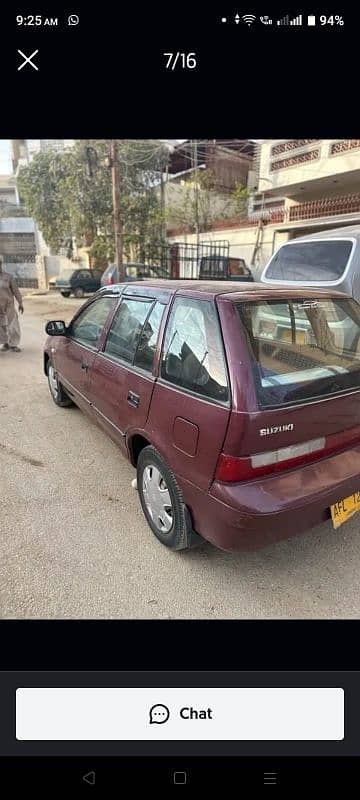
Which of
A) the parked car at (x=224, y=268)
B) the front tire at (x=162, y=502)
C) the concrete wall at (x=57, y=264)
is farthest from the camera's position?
the concrete wall at (x=57, y=264)

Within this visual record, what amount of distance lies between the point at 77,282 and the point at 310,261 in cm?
1321

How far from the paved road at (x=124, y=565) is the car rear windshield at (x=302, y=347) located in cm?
101

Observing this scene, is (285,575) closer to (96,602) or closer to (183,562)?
(183,562)

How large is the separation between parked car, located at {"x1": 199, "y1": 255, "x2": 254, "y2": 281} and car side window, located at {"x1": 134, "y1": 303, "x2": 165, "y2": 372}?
9.35m

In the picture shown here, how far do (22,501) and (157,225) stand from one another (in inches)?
664

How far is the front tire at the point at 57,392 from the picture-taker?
4297 mm

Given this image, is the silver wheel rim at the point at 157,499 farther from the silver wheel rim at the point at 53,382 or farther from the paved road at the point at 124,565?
the silver wheel rim at the point at 53,382

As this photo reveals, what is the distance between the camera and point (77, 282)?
52.9ft

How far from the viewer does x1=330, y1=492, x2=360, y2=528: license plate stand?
6.43 feet

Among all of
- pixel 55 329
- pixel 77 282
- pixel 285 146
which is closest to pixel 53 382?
pixel 55 329

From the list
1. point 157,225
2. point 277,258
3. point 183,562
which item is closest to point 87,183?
point 157,225

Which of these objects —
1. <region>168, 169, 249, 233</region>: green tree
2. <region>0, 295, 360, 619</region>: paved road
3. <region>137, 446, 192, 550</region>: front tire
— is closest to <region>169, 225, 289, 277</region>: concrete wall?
<region>168, 169, 249, 233</region>: green tree
